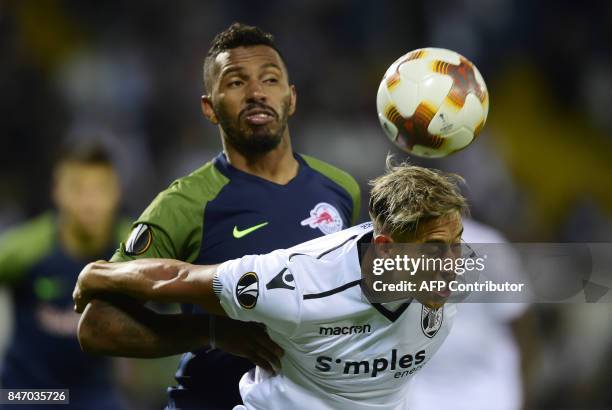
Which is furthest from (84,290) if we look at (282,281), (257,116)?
(257,116)

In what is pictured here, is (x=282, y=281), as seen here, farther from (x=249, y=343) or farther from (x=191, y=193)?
(x=191, y=193)

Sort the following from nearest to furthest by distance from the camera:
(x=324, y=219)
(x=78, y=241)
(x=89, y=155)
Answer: (x=324, y=219), (x=78, y=241), (x=89, y=155)

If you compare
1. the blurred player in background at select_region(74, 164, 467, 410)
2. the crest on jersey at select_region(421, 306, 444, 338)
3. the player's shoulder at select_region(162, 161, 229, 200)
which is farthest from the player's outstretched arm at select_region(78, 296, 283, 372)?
the crest on jersey at select_region(421, 306, 444, 338)

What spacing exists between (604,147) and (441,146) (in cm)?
746

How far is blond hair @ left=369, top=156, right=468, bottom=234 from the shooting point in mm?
3539

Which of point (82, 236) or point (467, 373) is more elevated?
point (82, 236)

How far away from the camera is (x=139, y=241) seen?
4.09 meters

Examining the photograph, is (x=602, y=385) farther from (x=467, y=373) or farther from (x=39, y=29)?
(x=39, y=29)

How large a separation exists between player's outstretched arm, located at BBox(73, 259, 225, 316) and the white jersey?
9cm

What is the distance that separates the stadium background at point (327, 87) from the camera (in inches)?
374

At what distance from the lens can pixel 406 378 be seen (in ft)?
12.9

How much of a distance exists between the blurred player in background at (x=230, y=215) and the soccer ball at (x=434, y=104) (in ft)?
1.73

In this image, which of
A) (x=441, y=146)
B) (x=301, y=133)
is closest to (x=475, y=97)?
(x=441, y=146)

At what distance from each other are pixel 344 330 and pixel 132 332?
0.92 meters
